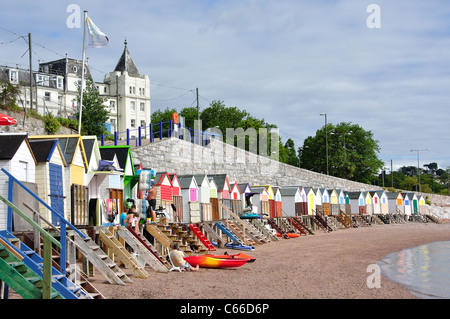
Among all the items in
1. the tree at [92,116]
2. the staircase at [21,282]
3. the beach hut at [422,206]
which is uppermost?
the tree at [92,116]

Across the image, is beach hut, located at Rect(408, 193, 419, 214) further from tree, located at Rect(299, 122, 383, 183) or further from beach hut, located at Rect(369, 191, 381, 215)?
tree, located at Rect(299, 122, 383, 183)

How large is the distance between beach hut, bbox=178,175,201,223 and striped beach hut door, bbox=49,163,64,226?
1118cm

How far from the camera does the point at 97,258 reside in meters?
14.7

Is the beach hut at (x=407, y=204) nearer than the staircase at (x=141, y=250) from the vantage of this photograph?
No

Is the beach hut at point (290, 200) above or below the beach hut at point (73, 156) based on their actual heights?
below

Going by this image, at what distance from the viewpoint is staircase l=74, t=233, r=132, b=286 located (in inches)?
578

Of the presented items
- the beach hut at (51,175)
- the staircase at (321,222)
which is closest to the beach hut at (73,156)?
the beach hut at (51,175)

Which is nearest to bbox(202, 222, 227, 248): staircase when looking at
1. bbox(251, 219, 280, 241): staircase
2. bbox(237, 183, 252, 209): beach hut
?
bbox(251, 219, 280, 241): staircase

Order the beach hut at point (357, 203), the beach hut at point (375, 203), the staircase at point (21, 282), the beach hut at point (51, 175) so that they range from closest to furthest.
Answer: the staircase at point (21, 282)
the beach hut at point (51, 175)
the beach hut at point (357, 203)
the beach hut at point (375, 203)

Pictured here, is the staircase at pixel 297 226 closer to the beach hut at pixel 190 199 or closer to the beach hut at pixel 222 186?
the beach hut at pixel 222 186

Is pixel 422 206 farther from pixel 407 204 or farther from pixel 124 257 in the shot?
pixel 124 257

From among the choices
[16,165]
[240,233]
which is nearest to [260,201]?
[240,233]

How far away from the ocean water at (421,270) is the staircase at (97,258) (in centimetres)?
922

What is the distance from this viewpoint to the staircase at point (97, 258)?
14.7 metres
